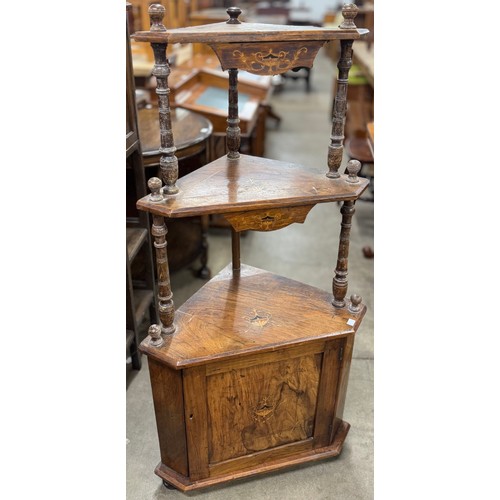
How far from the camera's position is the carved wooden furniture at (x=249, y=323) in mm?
1413

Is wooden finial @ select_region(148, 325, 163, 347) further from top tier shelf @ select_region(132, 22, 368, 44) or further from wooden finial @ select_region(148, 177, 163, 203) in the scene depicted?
top tier shelf @ select_region(132, 22, 368, 44)

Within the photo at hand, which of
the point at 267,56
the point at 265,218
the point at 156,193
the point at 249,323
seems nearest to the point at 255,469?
the point at 249,323

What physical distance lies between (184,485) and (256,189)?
43.6 inches

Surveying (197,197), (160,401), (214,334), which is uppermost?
(197,197)

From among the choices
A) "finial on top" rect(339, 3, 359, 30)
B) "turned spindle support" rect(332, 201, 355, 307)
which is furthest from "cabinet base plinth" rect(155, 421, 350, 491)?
"finial on top" rect(339, 3, 359, 30)

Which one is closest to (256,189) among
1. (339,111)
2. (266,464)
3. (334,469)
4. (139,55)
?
(339,111)

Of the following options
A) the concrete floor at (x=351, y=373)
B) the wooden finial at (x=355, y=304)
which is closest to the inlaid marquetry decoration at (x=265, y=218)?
the concrete floor at (x=351, y=373)

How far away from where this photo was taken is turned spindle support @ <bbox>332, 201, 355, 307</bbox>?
160 cm

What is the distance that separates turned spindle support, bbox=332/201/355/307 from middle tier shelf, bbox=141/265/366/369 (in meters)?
0.05

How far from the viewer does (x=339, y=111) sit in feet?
5.02

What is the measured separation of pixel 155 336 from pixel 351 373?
1.22 metres

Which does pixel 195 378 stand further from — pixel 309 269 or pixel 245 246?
pixel 245 246

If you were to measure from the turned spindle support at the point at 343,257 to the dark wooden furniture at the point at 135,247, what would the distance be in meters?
0.91

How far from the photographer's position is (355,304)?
1744 mm
